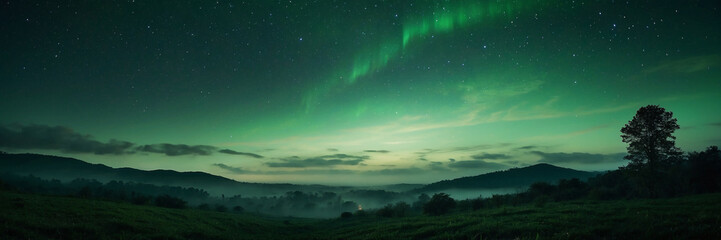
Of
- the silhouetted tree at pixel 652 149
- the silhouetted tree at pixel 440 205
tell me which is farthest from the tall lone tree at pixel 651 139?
the silhouetted tree at pixel 440 205

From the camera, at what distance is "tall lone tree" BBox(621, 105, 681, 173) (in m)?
41.9

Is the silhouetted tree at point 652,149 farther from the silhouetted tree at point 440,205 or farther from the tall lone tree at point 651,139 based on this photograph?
the silhouetted tree at point 440,205

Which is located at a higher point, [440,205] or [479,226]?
[479,226]

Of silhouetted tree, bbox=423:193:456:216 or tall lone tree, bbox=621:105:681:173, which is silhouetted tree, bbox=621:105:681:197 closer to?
tall lone tree, bbox=621:105:681:173

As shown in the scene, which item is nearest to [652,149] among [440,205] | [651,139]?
[651,139]

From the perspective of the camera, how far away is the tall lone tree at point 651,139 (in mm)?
41906

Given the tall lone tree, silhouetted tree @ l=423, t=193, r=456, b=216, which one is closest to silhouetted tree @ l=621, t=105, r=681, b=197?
the tall lone tree

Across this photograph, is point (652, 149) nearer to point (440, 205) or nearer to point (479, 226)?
point (440, 205)

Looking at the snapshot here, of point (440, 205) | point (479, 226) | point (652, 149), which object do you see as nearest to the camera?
point (479, 226)

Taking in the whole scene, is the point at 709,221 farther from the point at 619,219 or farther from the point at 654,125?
the point at 654,125

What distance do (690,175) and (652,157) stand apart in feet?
40.2

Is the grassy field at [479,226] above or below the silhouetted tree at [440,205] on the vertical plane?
above

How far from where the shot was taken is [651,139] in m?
42.9

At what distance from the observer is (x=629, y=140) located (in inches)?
1753
